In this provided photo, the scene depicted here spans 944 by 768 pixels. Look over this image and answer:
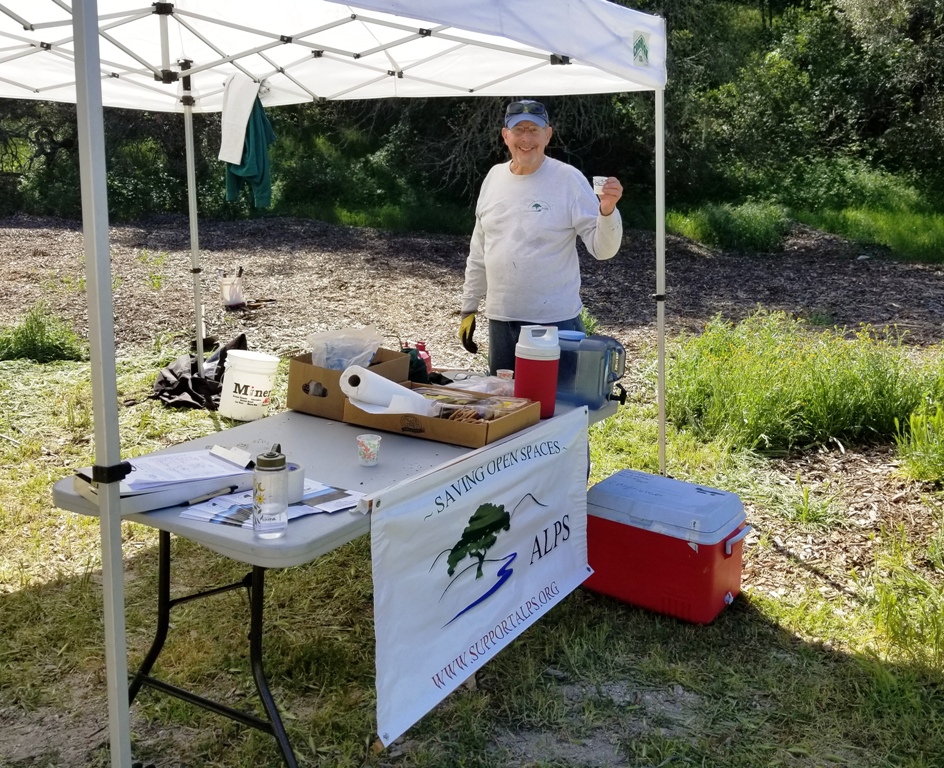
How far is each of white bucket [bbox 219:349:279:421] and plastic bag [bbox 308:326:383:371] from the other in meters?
2.50

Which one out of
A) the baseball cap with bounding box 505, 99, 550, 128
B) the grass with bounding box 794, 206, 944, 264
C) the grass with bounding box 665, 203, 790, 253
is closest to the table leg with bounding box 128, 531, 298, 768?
the baseball cap with bounding box 505, 99, 550, 128

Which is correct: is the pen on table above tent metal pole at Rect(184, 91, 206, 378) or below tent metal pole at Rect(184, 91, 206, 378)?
below

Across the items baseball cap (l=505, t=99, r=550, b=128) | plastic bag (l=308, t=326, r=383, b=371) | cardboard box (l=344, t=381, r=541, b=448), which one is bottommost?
cardboard box (l=344, t=381, r=541, b=448)

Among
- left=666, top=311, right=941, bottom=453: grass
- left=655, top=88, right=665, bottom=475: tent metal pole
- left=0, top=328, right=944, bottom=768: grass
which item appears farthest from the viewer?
left=666, top=311, right=941, bottom=453: grass

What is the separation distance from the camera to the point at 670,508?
3342mm

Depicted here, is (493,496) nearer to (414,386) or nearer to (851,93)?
(414,386)

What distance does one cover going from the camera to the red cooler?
3279 mm

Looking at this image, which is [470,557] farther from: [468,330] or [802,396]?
[802,396]

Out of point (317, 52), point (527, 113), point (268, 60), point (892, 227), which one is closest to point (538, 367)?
point (527, 113)

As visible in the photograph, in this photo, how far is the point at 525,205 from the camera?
12.4 feet

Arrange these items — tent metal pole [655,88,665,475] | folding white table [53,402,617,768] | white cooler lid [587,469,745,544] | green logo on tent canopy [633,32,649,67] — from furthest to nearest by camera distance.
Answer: tent metal pole [655,88,665,475] < green logo on tent canopy [633,32,649,67] < white cooler lid [587,469,745,544] < folding white table [53,402,617,768]

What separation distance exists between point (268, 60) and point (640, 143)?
10010 mm

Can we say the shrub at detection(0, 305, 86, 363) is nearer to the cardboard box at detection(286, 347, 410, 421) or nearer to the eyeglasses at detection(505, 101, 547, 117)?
the cardboard box at detection(286, 347, 410, 421)

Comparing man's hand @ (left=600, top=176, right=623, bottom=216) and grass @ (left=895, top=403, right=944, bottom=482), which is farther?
grass @ (left=895, top=403, right=944, bottom=482)
